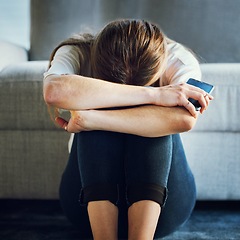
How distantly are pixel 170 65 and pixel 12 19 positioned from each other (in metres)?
1.27

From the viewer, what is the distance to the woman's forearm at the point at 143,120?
1.04 meters

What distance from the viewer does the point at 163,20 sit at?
6.48 feet

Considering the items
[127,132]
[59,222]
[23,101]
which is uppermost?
[127,132]

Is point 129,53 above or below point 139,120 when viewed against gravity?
above

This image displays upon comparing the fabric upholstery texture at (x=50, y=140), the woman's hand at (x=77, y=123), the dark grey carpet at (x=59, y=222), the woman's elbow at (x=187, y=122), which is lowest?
the dark grey carpet at (x=59, y=222)

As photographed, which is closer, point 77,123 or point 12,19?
point 77,123

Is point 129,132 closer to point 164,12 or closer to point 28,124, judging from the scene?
point 28,124

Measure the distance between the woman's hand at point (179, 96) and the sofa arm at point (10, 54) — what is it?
2.37ft

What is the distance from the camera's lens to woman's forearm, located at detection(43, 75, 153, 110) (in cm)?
109

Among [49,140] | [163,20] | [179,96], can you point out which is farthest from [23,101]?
[163,20]

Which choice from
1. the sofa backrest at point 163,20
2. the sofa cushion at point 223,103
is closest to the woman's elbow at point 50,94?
the sofa cushion at point 223,103

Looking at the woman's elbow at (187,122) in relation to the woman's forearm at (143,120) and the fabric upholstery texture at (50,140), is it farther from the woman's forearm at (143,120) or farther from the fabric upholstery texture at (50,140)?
the fabric upholstery texture at (50,140)

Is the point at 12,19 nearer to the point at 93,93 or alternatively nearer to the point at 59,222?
the point at 59,222

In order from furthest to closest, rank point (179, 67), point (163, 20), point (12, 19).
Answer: point (12, 19) → point (163, 20) → point (179, 67)
